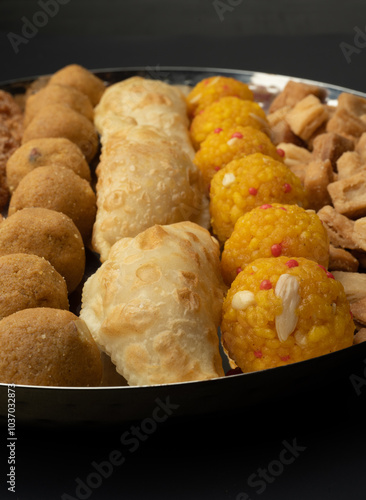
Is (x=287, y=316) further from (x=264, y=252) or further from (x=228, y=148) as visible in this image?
(x=228, y=148)

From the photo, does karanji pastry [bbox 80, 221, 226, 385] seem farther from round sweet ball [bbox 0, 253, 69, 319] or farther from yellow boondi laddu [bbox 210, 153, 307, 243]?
yellow boondi laddu [bbox 210, 153, 307, 243]

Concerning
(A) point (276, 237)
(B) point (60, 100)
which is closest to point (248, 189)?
(A) point (276, 237)

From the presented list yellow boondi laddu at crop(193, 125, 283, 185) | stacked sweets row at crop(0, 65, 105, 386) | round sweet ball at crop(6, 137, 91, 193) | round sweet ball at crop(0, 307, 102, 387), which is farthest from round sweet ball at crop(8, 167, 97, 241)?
round sweet ball at crop(0, 307, 102, 387)

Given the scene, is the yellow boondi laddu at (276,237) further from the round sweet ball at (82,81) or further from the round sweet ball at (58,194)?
the round sweet ball at (82,81)

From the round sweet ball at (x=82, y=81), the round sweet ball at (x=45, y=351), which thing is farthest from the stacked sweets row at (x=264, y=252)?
the round sweet ball at (x=82, y=81)

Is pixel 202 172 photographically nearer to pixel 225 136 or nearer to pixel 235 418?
pixel 225 136
